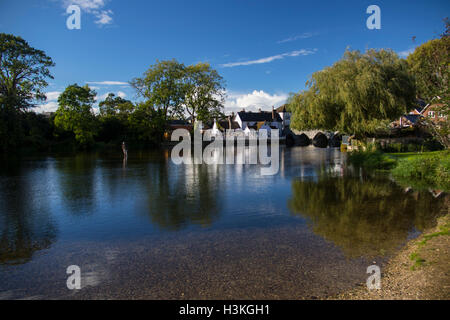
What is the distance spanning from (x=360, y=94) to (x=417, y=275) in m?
Answer: 20.5

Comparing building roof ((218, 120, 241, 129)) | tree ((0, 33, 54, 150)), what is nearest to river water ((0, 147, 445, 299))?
tree ((0, 33, 54, 150))

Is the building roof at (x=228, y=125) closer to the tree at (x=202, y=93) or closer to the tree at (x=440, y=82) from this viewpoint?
the tree at (x=202, y=93)

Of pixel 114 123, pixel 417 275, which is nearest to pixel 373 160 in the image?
pixel 417 275

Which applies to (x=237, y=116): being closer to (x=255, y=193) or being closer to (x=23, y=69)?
(x=23, y=69)

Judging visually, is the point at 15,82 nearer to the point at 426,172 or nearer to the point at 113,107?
the point at 113,107

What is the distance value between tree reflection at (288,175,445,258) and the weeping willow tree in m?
10.2

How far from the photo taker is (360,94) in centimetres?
2289

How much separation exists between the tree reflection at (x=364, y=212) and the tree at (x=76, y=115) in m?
44.0

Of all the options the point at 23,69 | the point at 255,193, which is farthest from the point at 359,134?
the point at 23,69

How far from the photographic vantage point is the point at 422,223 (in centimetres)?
840

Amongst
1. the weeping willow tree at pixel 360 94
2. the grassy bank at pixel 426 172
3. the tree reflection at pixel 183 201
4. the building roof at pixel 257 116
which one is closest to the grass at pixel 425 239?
the tree reflection at pixel 183 201

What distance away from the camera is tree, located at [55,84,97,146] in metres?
48.9

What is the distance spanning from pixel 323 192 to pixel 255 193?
291 cm

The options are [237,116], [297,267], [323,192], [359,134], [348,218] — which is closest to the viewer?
[297,267]
